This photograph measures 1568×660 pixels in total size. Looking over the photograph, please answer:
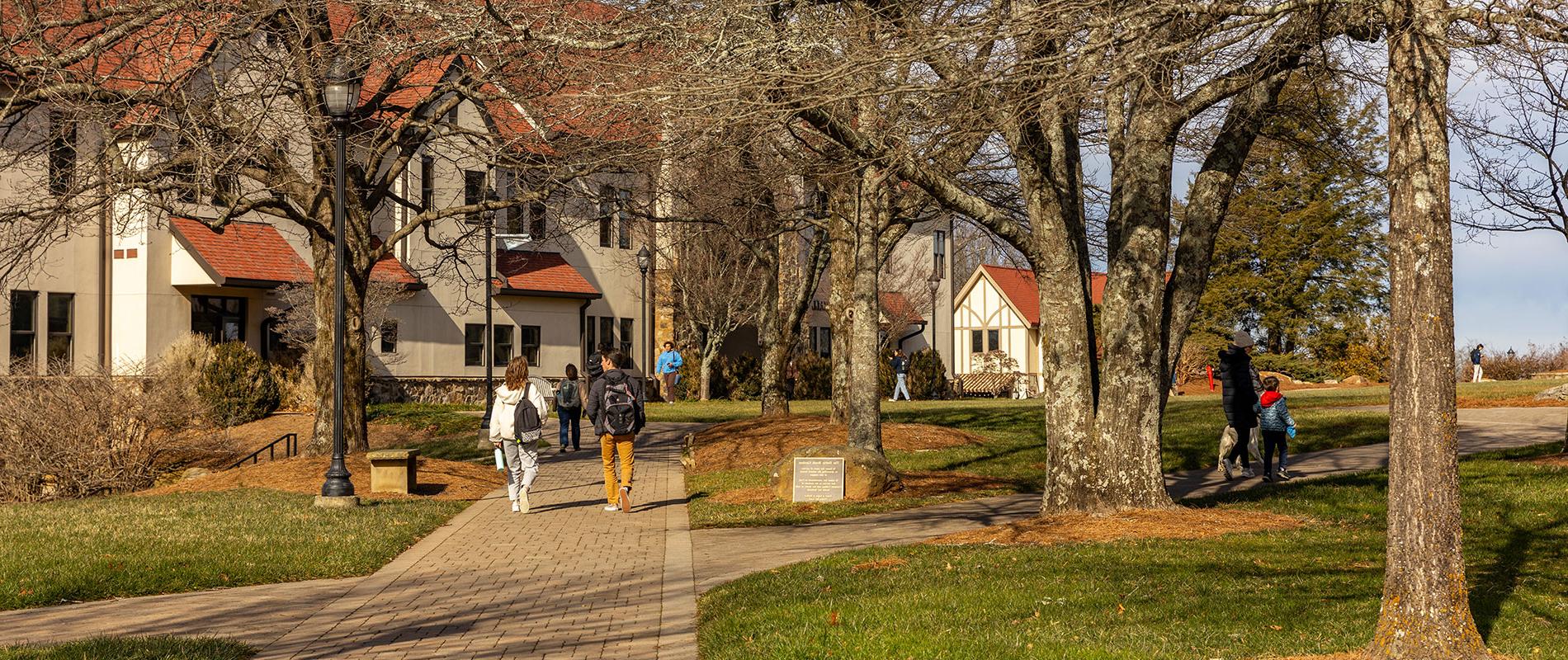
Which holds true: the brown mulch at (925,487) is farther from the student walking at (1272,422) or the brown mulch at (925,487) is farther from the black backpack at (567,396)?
the black backpack at (567,396)

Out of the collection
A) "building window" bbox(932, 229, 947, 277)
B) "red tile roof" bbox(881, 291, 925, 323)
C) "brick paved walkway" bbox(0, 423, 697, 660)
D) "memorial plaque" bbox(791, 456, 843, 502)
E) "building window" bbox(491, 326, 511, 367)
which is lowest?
"brick paved walkway" bbox(0, 423, 697, 660)

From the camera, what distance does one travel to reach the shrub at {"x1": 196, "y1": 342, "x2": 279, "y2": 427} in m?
29.0

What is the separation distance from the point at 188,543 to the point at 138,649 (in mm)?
4749

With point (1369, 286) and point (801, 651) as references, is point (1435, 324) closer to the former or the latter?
point (801, 651)

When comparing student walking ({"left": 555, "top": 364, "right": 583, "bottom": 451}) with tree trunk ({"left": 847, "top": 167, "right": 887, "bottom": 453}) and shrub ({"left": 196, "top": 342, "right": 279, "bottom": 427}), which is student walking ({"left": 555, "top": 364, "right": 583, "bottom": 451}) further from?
shrub ({"left": 196, "top": 342, "right": 279, "bottom": 427})

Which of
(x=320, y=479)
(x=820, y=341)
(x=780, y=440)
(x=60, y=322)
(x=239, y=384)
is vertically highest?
(x=820, y=341)

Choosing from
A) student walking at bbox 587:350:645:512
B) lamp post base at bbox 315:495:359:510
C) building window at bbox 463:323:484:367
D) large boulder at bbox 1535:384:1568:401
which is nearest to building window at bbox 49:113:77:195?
lamp post base at bbox 315:495:359:510

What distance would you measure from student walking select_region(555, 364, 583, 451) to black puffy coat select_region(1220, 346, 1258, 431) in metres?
11.3

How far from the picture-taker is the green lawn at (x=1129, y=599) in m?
7.07

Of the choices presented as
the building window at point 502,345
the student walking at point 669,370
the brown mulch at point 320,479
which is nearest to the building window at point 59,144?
the brown mulch at point 320,479

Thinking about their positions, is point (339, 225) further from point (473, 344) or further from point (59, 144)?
point (473, 344)

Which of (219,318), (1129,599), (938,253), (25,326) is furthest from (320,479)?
(938,253)

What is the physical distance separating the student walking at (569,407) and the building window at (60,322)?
1376cm

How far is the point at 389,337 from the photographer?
125 feet
